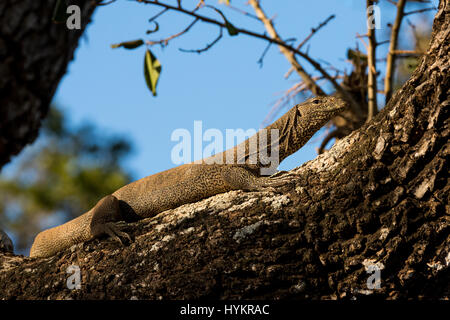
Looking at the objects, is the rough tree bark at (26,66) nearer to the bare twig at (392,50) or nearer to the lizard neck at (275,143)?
the lizard neck at (275,143)

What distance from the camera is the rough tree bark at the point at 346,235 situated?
147 inches

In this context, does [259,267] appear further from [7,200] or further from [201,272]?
[7,200]

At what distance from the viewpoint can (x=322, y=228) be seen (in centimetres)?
391

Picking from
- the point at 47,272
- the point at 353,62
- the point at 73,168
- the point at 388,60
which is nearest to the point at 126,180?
the point at 73,168

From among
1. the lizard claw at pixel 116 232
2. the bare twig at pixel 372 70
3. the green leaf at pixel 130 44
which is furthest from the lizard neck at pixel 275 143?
the green leaf at pixel 130 44

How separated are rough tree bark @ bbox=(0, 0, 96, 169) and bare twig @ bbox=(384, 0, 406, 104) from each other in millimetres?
5204

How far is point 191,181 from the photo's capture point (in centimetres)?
568

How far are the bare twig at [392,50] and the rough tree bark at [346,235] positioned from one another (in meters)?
2.85

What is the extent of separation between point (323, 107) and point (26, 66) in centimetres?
416

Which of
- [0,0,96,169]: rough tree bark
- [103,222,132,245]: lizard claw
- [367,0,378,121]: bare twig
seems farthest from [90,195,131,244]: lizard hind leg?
[367,0,378,121]: bare twig

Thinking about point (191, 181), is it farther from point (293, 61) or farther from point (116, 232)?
point (293, 61)
